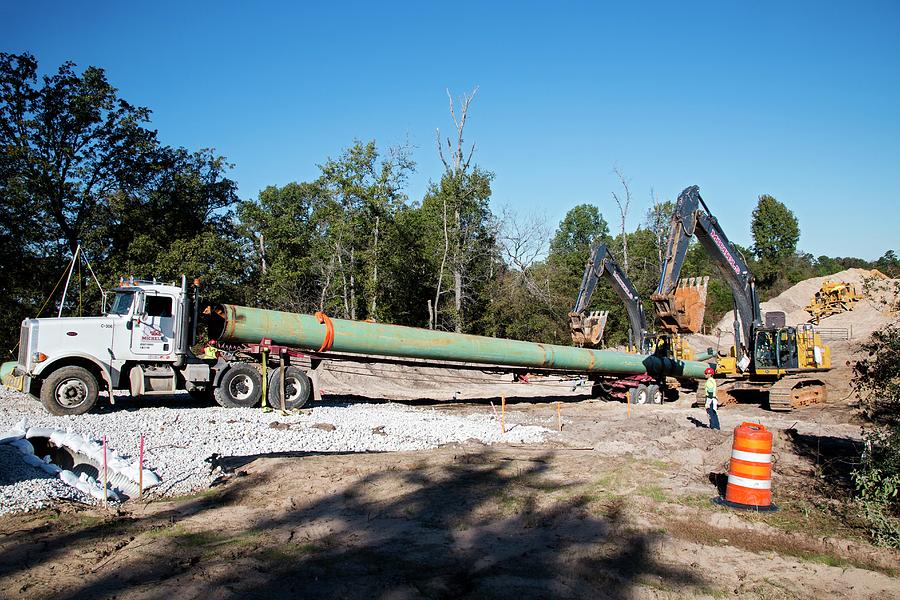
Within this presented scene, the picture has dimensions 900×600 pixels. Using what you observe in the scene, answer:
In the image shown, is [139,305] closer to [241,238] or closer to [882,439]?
[882,439]

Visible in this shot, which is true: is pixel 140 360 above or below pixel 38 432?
above

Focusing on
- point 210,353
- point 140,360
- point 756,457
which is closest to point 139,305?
point 140,360

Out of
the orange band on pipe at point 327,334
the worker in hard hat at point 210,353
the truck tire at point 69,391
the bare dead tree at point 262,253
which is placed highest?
the bare dead tree at point 262,253

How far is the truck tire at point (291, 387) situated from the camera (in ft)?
53.4

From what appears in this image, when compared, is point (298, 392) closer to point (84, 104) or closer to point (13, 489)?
point (13, 489)

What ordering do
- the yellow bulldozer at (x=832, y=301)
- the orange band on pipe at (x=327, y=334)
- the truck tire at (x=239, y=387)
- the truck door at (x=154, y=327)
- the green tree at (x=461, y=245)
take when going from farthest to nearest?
the yellow bulldozer at (x=832, y=301), the green tree at (x=461, y=245), the orange band on pipe at (x=327, y=334), the truck tire at (x=239, y=387), the truck door at (x=154, y=327)

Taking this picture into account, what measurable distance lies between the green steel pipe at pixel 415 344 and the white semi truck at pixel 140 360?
1.70 ft

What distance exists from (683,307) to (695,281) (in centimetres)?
98

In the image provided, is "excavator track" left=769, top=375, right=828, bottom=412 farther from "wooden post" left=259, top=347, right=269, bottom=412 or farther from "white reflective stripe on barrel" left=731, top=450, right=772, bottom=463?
"wooden post" left=259, top=347, right=269, bottom=412

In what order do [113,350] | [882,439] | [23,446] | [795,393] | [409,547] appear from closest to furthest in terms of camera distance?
[409,547] → [882,439] → [23,446] → [113,350] → [795,393]

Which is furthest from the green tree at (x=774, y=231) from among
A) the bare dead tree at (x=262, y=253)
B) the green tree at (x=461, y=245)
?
the bare dead tree at (x=262, y=253)

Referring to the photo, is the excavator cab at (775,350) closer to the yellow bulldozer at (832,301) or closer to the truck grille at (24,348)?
the truck grille at (24,348)

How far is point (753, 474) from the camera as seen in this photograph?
324 inches

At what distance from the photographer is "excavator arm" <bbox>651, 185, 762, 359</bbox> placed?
19000 mm
